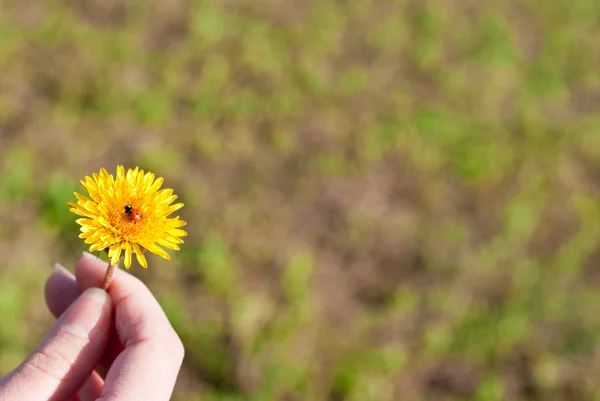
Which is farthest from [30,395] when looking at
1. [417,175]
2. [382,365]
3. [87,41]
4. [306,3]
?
[306,3]

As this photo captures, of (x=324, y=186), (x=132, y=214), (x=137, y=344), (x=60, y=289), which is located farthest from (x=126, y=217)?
(x=324, y=186)

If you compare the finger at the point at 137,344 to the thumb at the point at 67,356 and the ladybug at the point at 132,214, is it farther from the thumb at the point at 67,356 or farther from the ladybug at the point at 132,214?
the ladybug at the point at 132,214

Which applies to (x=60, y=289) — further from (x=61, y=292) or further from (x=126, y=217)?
(x=126, y=217)

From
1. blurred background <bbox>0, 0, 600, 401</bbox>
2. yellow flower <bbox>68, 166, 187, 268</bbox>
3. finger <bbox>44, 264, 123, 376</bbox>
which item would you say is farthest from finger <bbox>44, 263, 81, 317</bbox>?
Answer: blurred background <bbox>0, 0, 600, 401</bbox>

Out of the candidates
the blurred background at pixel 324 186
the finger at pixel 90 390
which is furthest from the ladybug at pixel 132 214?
the blurred background at pixel 324 186

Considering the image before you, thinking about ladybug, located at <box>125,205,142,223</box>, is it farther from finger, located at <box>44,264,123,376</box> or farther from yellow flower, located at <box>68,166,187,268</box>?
finger, located at <box>44,264,123,376</box>

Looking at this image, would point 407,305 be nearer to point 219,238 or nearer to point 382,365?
point 382,365
